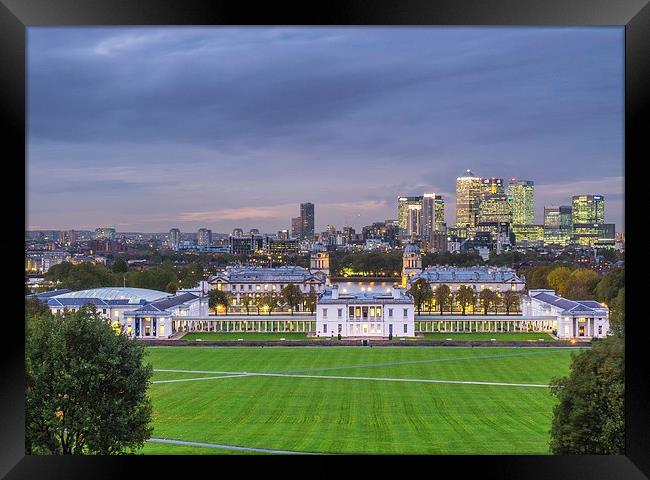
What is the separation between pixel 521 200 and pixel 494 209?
2586mm

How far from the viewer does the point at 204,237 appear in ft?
119

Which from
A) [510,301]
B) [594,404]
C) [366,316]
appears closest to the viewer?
[594,404]

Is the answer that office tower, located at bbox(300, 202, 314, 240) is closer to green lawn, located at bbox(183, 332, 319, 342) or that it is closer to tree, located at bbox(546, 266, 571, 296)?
tree, located at bbox(546, 266, 571, 296)

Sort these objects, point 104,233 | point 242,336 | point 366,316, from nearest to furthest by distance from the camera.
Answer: point 242,336, point 366,316, point 104,233

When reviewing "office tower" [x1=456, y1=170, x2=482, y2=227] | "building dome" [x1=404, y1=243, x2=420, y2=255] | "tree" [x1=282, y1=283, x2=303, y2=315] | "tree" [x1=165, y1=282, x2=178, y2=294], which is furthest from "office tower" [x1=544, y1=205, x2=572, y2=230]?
"tree" [x1=165, y1=282, x2=178, y2=294]

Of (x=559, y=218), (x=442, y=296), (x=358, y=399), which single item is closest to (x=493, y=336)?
(x=442, y=296)

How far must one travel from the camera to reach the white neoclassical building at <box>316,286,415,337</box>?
21.7m

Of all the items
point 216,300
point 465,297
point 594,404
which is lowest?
point 216,300

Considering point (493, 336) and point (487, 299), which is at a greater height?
point (487, 299)

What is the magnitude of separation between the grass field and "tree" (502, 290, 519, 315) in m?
6.75

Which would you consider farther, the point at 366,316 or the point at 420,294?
the point at 420,294

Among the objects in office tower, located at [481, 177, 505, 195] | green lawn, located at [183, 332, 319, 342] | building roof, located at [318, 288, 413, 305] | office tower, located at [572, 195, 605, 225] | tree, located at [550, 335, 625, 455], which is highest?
office tower, located at [481, 177, 505, 195]

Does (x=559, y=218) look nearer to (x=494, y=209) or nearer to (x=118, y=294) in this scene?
(x=494, y=209)

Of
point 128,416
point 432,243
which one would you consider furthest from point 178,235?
point 128,416
